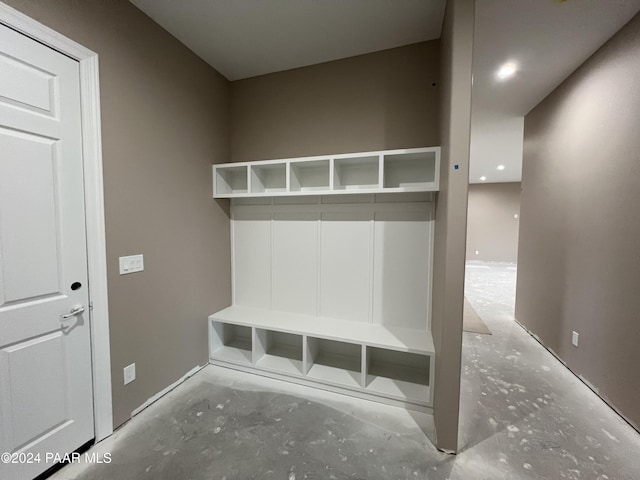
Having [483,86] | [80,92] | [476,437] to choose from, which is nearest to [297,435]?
[476,437]

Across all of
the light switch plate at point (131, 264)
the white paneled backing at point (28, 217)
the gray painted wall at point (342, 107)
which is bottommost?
the light switch plate at point (131, 264)

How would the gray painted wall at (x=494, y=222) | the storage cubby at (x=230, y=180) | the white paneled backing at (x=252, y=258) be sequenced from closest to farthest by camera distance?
the storage cubby at (x=230, y=180) → the white paneled backing at (x=252, y=258) → the gray painted wall at (x=494, y=222)

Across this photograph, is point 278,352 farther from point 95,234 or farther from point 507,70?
point 507,70

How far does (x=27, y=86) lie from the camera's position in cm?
135

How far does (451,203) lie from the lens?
1.51 metres

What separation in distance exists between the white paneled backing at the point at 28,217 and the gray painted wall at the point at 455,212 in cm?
222

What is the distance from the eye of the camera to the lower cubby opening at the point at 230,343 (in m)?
2.59

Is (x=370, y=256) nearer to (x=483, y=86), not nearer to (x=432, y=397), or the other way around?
(x=432, y=397)

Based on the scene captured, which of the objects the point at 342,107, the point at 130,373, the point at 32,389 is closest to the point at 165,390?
the point at 130,373

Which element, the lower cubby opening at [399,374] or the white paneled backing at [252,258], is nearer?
the lower cubby opening at [399,374]

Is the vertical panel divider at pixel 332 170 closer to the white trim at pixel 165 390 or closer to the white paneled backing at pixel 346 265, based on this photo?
the white paneled backing at pixel 346 265

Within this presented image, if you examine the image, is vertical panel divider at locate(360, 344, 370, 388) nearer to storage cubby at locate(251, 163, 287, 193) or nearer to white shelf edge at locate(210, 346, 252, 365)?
white shelf edge at locate(210, 346, 252, 365)

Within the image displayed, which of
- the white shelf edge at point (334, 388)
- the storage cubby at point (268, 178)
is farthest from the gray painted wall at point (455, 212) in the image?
the storage cubby at point (268, 178)

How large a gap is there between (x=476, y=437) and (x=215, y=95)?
11.6 feet
